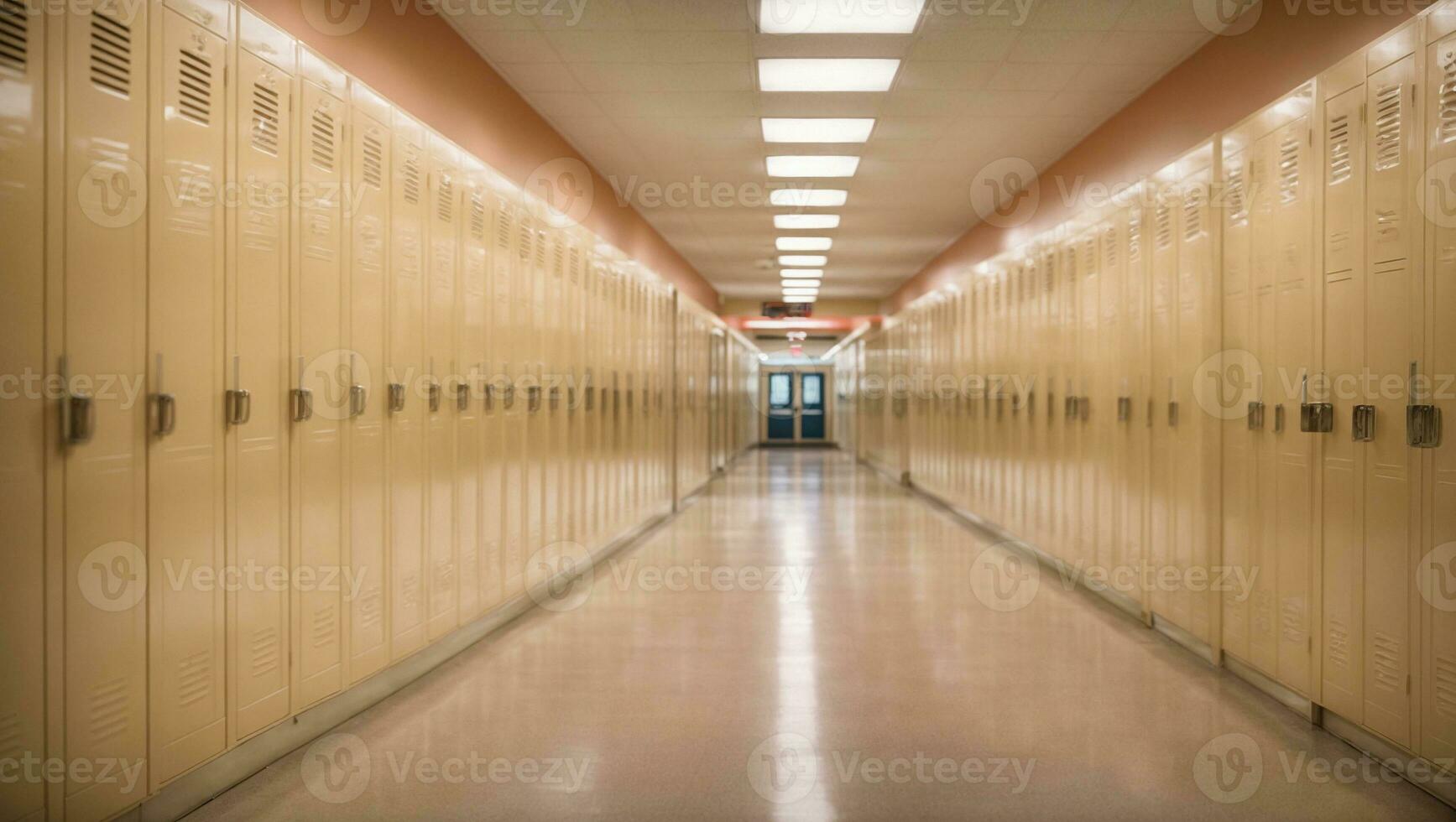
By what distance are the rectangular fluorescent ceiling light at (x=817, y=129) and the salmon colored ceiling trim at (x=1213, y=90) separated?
1745 millimetres

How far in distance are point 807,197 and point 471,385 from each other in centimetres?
539


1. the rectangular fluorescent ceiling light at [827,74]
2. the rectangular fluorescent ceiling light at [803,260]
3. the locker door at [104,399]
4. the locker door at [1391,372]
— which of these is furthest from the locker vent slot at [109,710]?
the rectangular fluorescent ceiling light at [803,260]

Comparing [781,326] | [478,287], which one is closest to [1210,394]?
[478,287]

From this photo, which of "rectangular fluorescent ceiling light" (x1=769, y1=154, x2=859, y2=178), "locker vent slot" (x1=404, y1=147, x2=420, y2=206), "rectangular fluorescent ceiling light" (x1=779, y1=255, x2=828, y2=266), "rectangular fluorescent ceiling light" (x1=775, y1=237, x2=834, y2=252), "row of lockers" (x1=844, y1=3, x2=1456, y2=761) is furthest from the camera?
"rectangular fluorescent ceiling light" (x1=779, y1=255, x2=828, y2=266)

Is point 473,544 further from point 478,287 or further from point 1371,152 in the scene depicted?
point 1371,152

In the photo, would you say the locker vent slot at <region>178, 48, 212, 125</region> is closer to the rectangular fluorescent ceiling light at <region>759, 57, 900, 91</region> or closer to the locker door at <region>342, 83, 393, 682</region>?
the locker door at <region>342, 83, 393, 682</region>

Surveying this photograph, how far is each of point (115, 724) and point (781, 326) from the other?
18369 millimetres

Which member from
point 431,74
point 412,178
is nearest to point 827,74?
point 431,74

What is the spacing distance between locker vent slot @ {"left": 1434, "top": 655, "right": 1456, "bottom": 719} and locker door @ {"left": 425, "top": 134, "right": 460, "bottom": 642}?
3.75 m

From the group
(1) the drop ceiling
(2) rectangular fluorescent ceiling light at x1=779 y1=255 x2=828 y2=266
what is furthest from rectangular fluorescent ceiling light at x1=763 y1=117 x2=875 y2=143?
(2) rectangular fluorescent ceiling light at x1=779 y1=255 x2=828 y2=266

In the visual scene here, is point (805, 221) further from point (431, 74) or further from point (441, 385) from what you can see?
point (441, 385)

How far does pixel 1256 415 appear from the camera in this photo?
369 cm

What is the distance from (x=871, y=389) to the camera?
16609 millimetres

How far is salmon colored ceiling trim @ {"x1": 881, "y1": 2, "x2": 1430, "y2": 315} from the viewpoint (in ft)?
11.9
